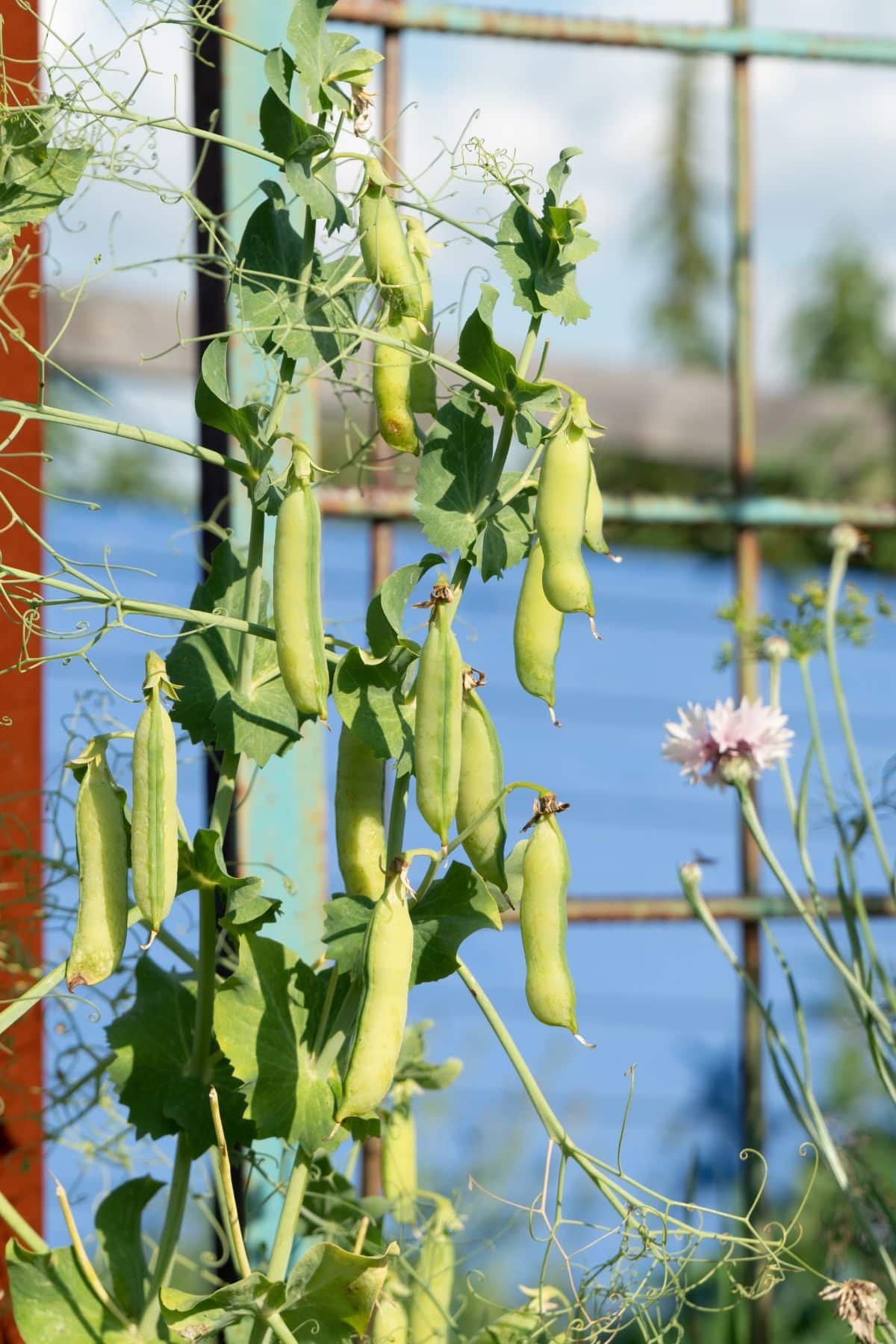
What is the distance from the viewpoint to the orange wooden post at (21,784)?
0.85 meters

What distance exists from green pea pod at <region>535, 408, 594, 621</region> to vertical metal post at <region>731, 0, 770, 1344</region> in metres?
0.50

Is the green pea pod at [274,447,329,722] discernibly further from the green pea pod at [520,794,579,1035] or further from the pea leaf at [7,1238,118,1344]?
the pea leaf at [7,1238,118,1344]

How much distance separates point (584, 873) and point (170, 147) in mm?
2453

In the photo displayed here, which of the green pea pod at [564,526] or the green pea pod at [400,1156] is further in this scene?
the green pea pod at [400,1156]

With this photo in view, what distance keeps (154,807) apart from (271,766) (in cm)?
36

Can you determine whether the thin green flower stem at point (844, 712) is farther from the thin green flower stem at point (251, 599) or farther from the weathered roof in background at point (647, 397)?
the thin green flower stem at point (251, 599)

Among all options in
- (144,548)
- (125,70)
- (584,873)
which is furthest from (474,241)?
(584,873)

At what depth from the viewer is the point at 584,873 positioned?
9.98 feet

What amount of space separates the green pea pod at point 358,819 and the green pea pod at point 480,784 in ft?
0.13

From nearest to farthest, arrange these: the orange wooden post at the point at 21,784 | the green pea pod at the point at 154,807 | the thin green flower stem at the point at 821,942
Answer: the green pea pod at the point at 154,807, the thin green flower stem at the point at 821,942, the orange wooden post at the point at 21,784

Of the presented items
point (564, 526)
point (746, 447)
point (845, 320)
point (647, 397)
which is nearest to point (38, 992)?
point (564, 526)

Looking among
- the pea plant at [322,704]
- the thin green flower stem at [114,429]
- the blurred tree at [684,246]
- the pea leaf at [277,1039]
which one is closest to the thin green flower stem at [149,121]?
the pea plant at [322,704]

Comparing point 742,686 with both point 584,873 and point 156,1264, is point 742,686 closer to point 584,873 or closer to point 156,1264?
point 156,1264

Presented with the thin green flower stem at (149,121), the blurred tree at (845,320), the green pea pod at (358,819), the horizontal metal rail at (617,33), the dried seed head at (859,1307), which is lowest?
the dried seed head at (859,1307)
